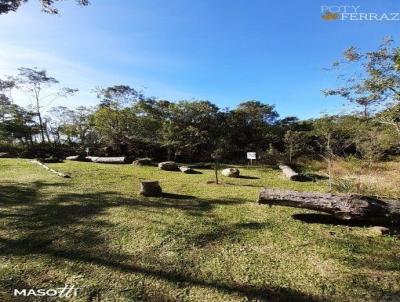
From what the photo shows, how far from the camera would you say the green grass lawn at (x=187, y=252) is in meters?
3.17

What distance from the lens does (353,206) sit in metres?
5.18

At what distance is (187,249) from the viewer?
164 inches

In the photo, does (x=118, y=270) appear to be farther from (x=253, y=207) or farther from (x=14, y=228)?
(x=253, y=207)

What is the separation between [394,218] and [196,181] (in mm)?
6055

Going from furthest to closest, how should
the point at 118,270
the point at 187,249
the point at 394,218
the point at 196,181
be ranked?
the point at 196,181 → the point at 394,218 → the point at 187,249 → the point at 118,270

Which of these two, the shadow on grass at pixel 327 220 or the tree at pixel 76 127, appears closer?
the shadow on grass at pixel 327 220

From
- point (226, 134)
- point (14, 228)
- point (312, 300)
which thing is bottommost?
point (312, 300)

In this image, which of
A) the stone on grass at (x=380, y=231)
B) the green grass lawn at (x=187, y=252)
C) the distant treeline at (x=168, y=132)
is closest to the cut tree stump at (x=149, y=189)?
the green grass lawn at (x=187, y=252)

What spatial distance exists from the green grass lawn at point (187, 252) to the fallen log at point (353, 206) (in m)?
0.25

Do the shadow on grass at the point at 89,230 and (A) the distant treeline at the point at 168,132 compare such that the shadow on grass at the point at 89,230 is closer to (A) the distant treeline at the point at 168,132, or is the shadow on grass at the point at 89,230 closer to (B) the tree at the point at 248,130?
(A) the distant treeline at the point at 168,132

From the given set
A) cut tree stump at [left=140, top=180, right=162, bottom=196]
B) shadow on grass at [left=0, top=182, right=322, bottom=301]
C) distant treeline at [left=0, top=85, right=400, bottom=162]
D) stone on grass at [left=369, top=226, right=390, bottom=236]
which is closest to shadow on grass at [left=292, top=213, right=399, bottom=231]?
stone on grass at [left=369, top=226, right=390, bottom=236]

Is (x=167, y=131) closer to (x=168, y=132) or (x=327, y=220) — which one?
(x=168, y=132)

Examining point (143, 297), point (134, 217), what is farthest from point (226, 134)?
point (143, 297)

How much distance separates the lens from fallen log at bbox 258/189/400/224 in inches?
200
